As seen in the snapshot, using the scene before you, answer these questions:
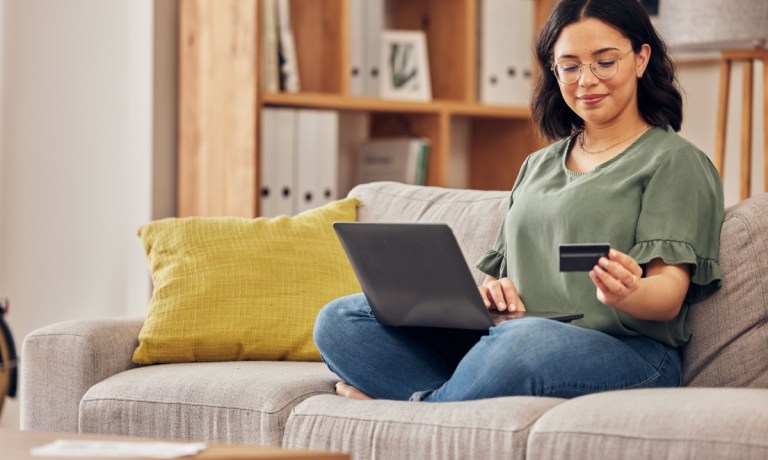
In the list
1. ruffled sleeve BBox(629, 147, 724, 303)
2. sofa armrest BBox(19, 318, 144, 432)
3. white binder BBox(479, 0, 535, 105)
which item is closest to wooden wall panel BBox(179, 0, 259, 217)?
white binder BBox(479, 0, 535, 105)

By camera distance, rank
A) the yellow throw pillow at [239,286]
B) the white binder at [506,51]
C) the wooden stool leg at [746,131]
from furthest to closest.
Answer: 1. the white binder at [506,51]
2. the wooden stool leg at [746,131]
3. the yellow throw pillow at [239,286]

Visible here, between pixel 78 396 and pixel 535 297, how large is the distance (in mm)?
909

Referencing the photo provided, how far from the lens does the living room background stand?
11.9 ft

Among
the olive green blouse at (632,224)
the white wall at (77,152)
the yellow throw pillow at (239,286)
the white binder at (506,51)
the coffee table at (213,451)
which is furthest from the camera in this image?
the white binder at (506,51)

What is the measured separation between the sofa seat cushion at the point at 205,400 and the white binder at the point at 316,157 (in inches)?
49.5

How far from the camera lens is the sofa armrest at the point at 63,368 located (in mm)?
2338

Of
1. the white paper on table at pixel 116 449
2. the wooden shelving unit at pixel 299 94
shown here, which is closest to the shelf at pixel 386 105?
the wooden shelving unit at pixel 299 94

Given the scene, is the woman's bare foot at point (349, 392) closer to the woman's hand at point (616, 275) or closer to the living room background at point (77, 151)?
the woman's hand at point (616, 275)

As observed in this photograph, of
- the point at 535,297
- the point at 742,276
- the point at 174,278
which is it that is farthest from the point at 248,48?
the point at 742,276

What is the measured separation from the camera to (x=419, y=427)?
179 cm

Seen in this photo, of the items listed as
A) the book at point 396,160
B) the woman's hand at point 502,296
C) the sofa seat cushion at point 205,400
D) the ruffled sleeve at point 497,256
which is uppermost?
the book at point 396,160

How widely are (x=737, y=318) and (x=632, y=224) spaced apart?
232 millimetres

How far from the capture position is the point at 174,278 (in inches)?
99.2

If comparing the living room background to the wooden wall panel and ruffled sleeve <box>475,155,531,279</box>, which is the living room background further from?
ruffled sleeve <box>475,155,531,279</box>
